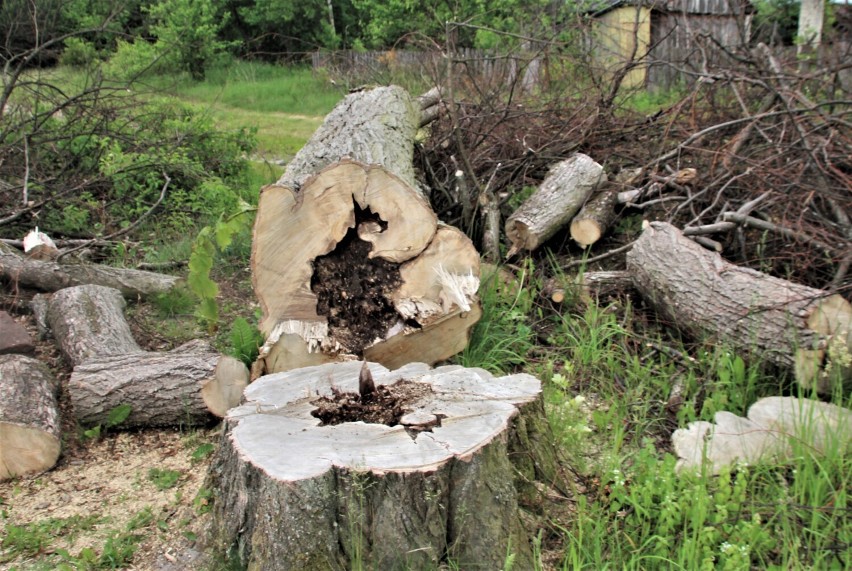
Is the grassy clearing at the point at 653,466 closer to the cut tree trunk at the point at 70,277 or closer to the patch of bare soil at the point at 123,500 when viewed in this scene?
the patch of bare soil at the point at 123,500

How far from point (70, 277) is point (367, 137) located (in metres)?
2.21

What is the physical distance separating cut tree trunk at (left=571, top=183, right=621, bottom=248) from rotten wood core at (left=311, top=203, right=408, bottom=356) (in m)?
1.77

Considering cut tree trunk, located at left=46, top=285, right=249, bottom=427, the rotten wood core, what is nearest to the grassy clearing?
the rotten wood core

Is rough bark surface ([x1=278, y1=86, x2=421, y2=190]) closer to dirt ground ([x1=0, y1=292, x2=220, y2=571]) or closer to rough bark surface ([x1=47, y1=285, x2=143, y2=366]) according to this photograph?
rough bark surface ([x1=47, y1=285, x2=143, y2=366])

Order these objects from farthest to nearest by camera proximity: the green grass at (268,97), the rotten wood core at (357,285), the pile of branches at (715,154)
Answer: the green grass at (268,97) < the pile of branches at (715,154) < the rotten wood core at (357,285)

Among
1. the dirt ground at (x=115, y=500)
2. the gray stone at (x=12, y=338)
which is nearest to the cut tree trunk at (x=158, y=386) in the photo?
the dirt ground at (x=115, y=500)

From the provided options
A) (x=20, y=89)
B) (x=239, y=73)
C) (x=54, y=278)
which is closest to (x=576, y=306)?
(x=54, y=278)

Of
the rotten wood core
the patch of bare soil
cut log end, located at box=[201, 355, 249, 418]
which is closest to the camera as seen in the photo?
the patch of bare soil

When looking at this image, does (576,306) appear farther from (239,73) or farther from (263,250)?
(239,73)

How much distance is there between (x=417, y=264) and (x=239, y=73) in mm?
14545

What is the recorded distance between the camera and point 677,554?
255 centimetres

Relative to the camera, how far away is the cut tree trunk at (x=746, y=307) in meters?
3.31

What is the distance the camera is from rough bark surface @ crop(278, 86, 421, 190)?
4430 mm

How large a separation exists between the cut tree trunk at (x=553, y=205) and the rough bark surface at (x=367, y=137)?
0.85 metres
